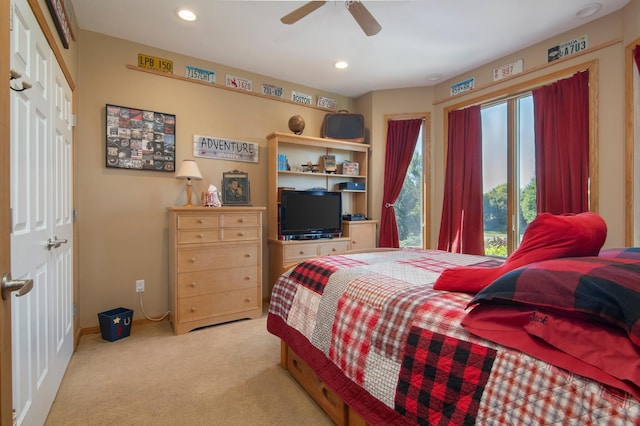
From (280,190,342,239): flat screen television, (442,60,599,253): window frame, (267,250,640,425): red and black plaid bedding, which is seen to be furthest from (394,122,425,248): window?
(267,250,640,425): red and black plaid bedding

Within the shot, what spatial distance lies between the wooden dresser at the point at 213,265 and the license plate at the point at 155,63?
1431mm

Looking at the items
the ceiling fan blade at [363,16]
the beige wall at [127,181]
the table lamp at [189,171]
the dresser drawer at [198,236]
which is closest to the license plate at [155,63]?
the beige wall at [127,181]

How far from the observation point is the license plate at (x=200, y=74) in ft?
10.9

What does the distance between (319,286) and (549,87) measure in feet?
9.93

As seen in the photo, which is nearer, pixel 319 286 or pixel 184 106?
pixel 319 286

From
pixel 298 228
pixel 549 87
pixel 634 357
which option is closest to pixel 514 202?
pixel 549 87

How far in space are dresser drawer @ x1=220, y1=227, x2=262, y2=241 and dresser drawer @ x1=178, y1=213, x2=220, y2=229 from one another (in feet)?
0.39

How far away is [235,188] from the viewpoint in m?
3.48

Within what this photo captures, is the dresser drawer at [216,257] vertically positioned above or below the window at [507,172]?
below

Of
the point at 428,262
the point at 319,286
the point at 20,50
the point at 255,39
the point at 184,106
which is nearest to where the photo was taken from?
the point at 20,50

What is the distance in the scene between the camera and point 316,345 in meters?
1.61

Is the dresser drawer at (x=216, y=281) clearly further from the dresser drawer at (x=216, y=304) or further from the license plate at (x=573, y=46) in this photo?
the license plate at (x=573, y=46)

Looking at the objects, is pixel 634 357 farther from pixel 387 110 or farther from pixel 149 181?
pixel 387 110

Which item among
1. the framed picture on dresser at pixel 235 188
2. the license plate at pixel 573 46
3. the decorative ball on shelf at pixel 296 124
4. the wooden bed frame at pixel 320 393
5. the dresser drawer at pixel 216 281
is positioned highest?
the license plate at pixel 573 46
